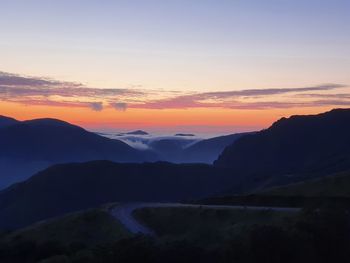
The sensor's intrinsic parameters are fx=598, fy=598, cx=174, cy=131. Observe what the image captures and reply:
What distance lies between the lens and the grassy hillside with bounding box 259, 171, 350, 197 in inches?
4227

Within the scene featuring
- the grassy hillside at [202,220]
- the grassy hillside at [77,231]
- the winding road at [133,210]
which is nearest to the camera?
the grassy hillside at [202,220]

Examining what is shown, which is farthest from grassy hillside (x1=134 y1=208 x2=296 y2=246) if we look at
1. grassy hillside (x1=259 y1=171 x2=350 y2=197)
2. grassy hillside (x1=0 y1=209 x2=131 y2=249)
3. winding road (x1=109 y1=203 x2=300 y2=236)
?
grassy hillside (x1=259 y1=171 x2=350 y2=197)

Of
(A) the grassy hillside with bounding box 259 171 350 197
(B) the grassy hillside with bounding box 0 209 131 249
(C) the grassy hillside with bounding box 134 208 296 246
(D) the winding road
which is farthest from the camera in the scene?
(A) the grassy hillside with bounding box 259 171 350 197

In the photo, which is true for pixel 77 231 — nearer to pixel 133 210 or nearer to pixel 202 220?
pixel 133 210

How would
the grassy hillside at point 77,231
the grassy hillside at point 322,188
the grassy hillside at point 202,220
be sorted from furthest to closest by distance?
1. the grassy hillside at point 322,188
2. the grassy hillside at point 77,231
3. the grassy hillside at point 202,220

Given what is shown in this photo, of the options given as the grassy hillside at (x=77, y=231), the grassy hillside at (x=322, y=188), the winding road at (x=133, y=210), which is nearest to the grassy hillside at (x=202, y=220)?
the winding road at (x=133, y=210)

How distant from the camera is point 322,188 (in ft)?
367

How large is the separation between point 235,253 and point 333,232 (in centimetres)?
1087

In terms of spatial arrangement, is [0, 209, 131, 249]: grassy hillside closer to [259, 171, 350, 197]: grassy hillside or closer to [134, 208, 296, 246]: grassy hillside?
[134, 208, 296, 246]: grassy hillside

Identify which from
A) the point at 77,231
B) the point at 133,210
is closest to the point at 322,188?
the point at 133,210

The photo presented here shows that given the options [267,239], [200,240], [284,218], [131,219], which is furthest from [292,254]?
[131,219]

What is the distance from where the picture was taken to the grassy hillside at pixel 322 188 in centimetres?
10738

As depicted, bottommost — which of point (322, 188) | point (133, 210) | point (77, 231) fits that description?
point (77, 231)

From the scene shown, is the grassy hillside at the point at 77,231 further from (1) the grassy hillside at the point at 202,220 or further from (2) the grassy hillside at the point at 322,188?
(2) the grassy hillside at the point at 322,188
